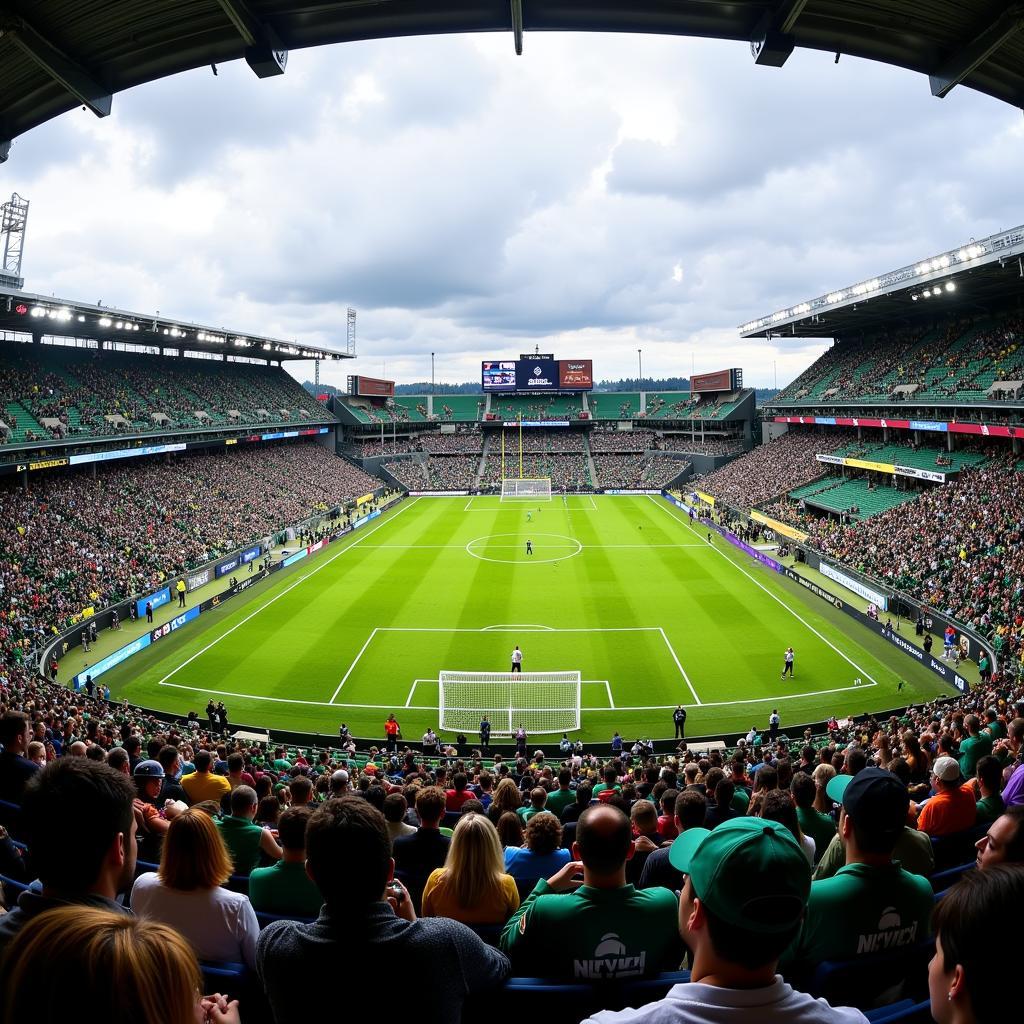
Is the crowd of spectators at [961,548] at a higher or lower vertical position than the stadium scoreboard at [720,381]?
lower

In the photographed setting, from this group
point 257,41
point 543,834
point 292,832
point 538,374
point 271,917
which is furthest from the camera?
point 538,374

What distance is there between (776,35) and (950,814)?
25.9 ft

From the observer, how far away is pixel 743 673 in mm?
28906

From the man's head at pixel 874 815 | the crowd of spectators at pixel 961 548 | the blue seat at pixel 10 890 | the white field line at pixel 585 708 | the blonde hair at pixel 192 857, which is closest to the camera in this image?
the man's head at pixel 874 815

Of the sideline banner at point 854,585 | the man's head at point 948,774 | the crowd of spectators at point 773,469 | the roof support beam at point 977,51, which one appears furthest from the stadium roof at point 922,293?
the man's head at point 948,774

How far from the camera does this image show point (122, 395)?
5628 cm

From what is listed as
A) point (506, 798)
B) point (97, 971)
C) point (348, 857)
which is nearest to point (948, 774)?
point (506, 798)

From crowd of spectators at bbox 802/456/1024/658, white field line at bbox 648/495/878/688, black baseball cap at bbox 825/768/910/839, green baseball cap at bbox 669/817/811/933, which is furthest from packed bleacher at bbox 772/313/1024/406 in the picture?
green baseball cap at bbox 669/817/811/933

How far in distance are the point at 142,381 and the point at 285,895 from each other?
2548 inches

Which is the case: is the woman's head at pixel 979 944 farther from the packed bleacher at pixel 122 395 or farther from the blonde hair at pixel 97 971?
the packed bleacher at pixel 122 395

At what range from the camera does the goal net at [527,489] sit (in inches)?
3304

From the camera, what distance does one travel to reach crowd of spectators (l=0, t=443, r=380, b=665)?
3216 centimetres

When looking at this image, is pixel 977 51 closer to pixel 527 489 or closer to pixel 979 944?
pixel 979 944

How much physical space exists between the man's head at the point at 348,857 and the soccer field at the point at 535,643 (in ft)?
70.8
